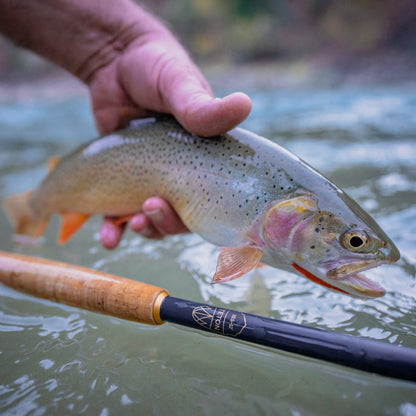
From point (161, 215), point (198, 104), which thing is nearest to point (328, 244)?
point (198, 104)

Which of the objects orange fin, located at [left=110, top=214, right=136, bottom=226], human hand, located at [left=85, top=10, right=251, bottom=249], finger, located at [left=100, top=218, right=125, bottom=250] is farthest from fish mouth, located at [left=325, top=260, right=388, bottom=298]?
finger, located at [left=100, top=218, right=125, bottom=250]

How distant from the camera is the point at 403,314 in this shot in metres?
1.66

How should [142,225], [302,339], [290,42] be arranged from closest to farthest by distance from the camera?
[302,339], [142,225], [290,42]

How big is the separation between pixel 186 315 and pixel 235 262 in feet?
1.15

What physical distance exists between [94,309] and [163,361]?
0.37 m

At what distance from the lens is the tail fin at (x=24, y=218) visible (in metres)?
2.91

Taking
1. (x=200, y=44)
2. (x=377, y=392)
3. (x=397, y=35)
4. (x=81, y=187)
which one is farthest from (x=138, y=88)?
(x=200, y=44)

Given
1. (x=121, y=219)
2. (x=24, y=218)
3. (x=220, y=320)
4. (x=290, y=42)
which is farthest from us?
(x=290, y=42)

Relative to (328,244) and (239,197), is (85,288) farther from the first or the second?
(328,244)

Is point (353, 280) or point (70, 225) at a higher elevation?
point (353, 280)

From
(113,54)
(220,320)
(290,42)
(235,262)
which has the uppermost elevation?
(290,42)

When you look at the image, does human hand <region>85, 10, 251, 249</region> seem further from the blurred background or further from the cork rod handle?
the blurred background

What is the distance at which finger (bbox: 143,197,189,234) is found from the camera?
81.7 inches

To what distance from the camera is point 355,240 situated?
147cm
